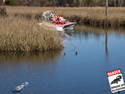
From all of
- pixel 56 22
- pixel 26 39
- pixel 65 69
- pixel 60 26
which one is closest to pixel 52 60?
pixel 65 69

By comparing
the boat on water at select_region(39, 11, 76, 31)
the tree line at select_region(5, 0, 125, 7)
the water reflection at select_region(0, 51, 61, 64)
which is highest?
the boat on water at select_region(39, 11, 76, 31)

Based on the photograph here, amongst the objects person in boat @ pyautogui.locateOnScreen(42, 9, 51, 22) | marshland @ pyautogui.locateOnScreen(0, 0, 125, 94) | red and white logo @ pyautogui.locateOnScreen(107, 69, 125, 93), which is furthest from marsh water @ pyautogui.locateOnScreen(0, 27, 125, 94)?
person in boat @ pyautogui.locateOnScreen(42, 9, 51, 22)

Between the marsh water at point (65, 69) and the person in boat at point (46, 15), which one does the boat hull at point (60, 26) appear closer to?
the person in boat at point (46, 15)

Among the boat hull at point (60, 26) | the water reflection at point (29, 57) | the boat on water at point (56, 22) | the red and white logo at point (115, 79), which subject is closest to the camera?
the red and white logo at point (115, 79)

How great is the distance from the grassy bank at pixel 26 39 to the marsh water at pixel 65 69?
280 mm

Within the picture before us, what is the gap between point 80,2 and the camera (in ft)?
145

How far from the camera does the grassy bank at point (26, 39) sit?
10062 mm

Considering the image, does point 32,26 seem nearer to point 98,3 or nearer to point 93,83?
point 93,83

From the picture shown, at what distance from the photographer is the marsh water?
653cm

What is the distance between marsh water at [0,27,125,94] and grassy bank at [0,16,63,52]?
0.28 meters

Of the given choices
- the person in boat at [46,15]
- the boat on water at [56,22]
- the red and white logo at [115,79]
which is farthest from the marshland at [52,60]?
the person in boat at [46,15]

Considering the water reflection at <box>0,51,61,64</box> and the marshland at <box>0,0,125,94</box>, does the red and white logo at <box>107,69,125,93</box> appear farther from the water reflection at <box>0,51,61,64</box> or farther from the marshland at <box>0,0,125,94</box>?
the water reflection at <box>0,51,61,64</box>

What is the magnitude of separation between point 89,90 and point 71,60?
2892 mm

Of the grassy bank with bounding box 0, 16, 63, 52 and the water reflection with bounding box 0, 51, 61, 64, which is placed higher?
the grassy bank with bounding box 0, 16, 63, 52
